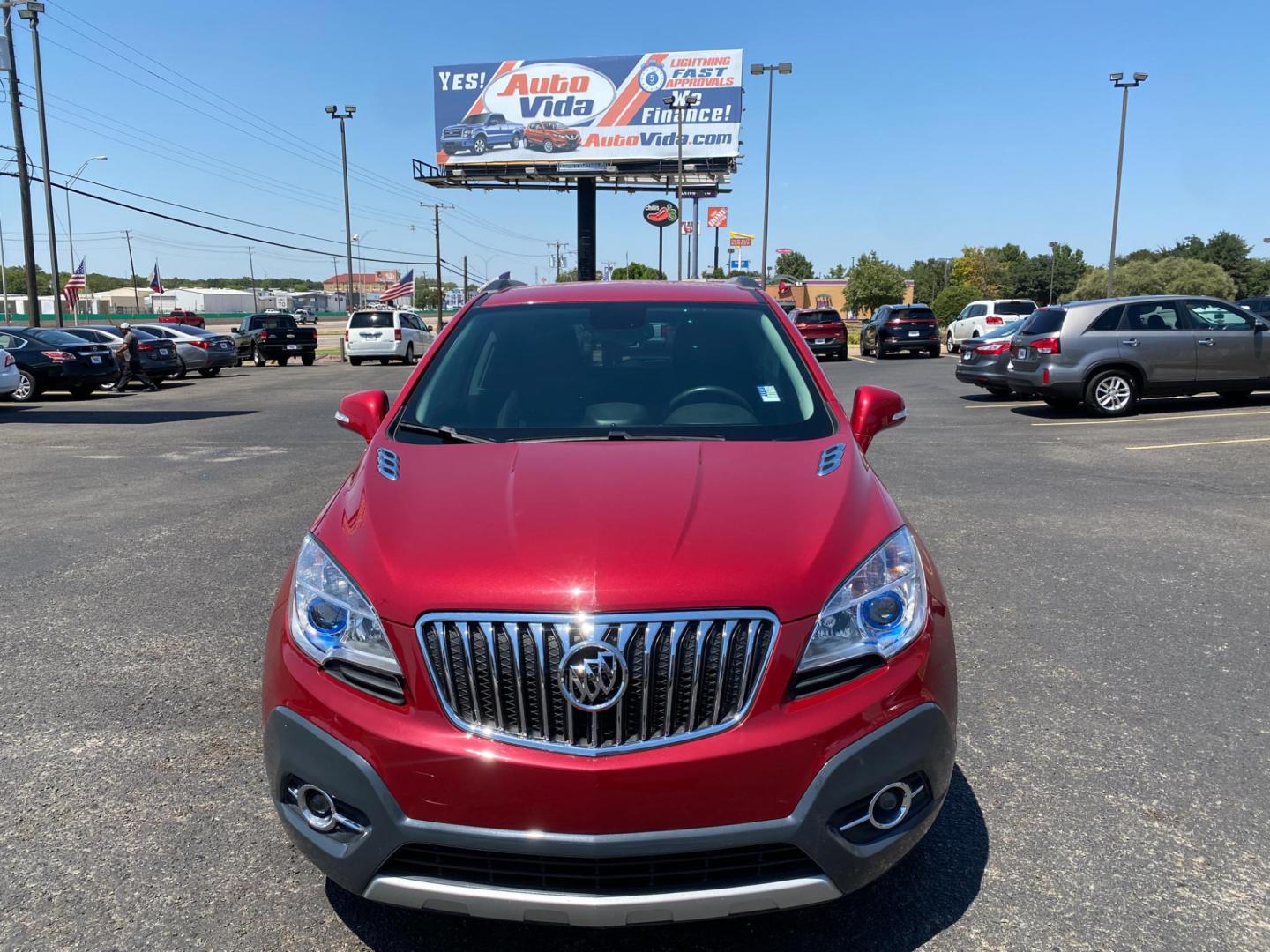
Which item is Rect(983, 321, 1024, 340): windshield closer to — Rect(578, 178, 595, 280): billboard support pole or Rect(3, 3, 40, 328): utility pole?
Rect(3, 3, 40, 328): utility pole

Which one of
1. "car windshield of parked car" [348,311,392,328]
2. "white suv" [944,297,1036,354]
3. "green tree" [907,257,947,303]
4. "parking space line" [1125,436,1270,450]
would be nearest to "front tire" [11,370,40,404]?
"car windshield of parked car" [348,311,392,328]

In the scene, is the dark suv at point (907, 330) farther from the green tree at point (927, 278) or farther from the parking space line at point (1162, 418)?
the green tree at point (927, 278)

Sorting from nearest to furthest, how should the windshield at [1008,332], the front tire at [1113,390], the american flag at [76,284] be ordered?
1. the front tire at [1113,390]
2. the windshield at [1008,332]
3. the american flag at [76,284]

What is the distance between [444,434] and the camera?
3.30m

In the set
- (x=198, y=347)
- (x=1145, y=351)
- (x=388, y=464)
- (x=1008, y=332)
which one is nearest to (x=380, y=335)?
(x=198, y=347)

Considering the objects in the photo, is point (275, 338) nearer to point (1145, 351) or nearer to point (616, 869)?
point (1145, 351)

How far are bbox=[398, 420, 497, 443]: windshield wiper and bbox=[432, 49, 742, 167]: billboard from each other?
169 ft

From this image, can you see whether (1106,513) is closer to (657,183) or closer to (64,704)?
(64,704)

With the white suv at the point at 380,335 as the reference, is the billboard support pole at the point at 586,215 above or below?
above

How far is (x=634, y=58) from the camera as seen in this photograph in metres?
52.8

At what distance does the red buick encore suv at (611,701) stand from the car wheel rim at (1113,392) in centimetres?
1280

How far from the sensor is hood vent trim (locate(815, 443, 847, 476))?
9.44 ft

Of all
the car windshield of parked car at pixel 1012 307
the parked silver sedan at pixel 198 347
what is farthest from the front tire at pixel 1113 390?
the parked silver sedan at pixel 198 347

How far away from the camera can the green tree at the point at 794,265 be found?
443 ft
